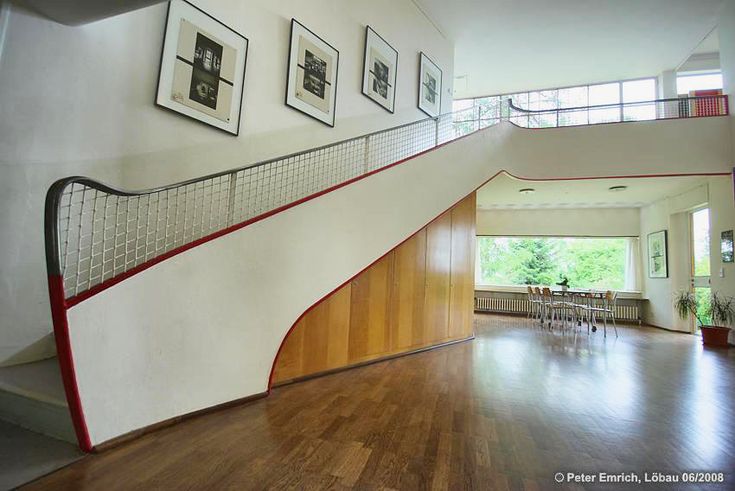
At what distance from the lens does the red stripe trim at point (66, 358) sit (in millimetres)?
1658

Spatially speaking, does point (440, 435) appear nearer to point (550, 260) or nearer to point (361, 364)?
point (361, 364)

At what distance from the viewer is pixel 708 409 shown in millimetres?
2809

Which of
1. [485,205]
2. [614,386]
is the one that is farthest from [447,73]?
[614,386]

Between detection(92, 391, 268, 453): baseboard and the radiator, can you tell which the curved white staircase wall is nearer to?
detection(92, 391, 268, 453): baseboard

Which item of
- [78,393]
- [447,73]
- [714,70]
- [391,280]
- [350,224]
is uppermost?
[714,70]

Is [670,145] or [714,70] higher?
[714,70]

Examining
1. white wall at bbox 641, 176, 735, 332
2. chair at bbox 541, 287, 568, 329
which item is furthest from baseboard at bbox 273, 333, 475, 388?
white wall at bbox 641, 176, 735, 332

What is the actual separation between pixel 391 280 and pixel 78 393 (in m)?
3.15

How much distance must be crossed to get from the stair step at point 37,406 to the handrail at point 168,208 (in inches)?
22.3

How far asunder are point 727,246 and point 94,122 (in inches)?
348

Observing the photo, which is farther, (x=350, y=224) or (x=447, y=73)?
(x=447, y=73)

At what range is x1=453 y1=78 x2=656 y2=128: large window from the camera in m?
6.39

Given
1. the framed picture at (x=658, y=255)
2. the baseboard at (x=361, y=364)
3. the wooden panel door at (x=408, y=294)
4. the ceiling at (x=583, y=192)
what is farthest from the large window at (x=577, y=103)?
the baseboard at (x=361, y=364)

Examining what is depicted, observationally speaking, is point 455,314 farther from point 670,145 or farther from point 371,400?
point 670,145
